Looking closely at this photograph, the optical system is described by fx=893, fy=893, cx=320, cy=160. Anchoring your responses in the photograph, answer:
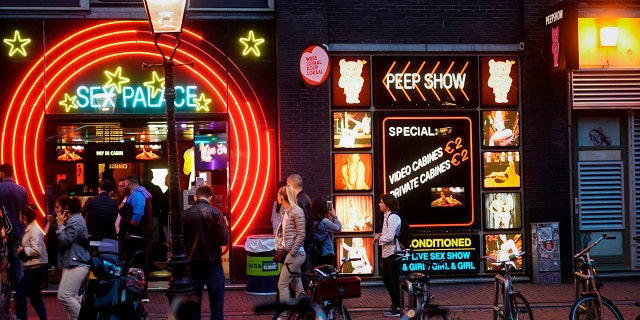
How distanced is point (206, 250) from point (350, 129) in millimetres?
5625

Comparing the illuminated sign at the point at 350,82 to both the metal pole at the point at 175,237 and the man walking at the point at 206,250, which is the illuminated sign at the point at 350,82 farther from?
the metal pole at the point at 175,237

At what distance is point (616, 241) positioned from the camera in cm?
1653

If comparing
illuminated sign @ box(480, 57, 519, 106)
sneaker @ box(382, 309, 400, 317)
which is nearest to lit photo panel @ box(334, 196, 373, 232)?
illuminated sign @ box(480, 57, 519, 106)

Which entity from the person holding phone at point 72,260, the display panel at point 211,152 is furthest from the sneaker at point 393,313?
the person holding phone at point 72,260

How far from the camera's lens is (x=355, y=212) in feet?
51.7

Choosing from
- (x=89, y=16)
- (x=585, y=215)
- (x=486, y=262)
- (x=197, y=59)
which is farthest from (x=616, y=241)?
(x=89, y=16)

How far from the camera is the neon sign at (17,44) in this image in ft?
48.8

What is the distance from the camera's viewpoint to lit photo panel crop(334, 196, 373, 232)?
15719 mm

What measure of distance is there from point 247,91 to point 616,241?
7348mm

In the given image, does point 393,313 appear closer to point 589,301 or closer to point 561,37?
point 589,301

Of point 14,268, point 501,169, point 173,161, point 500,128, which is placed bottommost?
point 14,268

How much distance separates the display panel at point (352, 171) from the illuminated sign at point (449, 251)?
1.39 m

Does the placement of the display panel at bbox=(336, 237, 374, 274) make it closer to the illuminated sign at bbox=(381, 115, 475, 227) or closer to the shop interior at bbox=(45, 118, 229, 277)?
the illuminated sign at bbox=(381, 115, 475, 227)

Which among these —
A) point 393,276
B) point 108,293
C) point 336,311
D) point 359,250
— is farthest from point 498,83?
point 108,293
